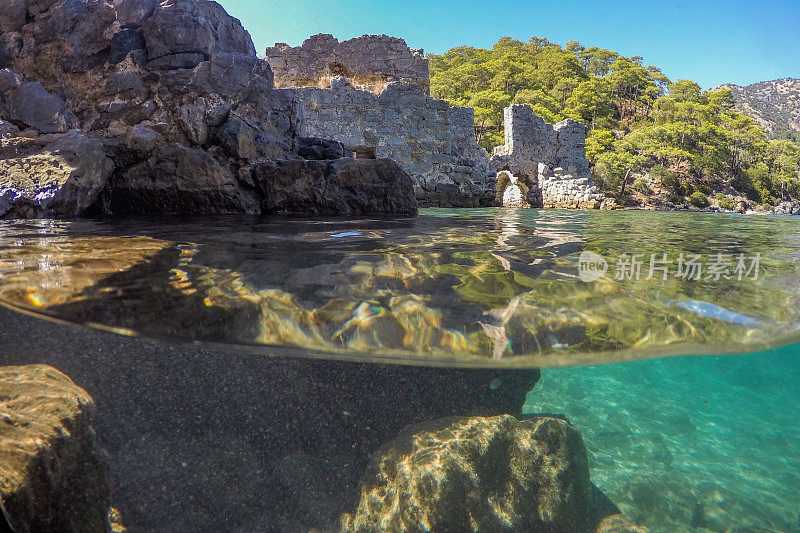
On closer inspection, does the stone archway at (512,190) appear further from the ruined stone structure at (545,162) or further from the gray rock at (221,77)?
the gray rock at (221,77)

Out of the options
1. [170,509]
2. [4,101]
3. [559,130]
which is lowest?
[170,509]

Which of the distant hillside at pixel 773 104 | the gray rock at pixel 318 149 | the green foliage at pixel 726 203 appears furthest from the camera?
the distant hillside at pixel 773 104

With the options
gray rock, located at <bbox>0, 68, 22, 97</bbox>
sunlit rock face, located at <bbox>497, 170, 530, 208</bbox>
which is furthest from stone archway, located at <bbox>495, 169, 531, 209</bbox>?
gray rock, located at <bbox>0, 68, 22, 97</bbox>

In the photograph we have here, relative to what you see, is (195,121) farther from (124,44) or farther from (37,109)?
(37,109)

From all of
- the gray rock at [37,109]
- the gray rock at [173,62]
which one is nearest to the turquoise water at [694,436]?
the gray rock at [173,62]

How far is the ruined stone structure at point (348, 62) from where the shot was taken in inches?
550

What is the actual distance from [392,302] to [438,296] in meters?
0.23

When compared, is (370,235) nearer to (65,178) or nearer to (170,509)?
(170,509)

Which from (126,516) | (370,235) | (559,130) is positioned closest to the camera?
(126,516)

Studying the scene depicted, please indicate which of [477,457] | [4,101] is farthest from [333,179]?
[4,101]

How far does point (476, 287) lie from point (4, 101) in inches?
268

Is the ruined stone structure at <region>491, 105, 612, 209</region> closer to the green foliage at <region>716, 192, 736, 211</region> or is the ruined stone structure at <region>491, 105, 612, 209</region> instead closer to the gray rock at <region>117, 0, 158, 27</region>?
the gray rock at <region>117, 0, 158, 27</region>

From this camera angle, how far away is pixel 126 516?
269 cm

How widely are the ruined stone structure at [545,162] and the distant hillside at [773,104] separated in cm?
7816
